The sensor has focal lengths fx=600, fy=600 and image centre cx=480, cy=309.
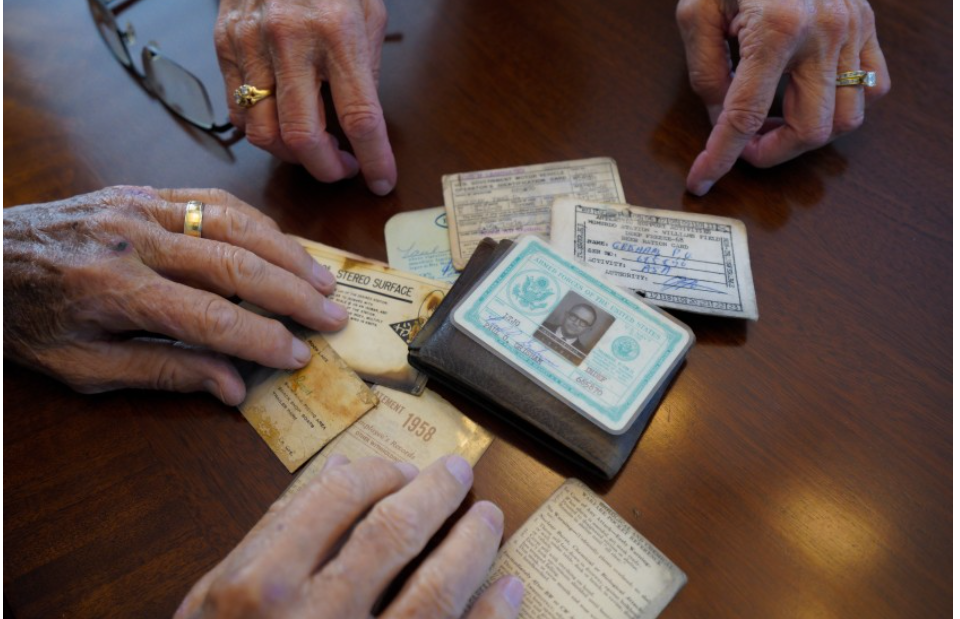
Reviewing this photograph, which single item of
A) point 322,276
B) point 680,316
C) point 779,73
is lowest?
point 680,316

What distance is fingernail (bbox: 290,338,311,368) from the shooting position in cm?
75

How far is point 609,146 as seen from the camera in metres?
0.95

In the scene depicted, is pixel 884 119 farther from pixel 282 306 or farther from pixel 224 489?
pixel 224 489

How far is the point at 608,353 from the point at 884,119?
648 mm

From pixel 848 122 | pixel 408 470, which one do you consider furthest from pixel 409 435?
pixel 848 122

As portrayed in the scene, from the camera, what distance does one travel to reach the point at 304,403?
75 cm

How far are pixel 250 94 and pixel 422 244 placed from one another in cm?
33

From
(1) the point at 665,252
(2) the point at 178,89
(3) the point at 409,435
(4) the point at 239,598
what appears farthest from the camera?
(2) the point at 178,89

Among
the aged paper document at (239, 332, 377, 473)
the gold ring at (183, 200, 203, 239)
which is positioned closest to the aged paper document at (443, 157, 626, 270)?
the aged paper document at (239, 332, 377, 473)

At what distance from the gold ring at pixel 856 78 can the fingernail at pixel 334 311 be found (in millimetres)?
783

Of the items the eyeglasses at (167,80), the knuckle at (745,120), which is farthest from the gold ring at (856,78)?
the eyeglasses at (167,80)

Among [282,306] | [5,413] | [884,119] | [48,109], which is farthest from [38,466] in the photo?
[884,119]

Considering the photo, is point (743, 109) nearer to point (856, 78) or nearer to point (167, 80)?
point (856, 78)

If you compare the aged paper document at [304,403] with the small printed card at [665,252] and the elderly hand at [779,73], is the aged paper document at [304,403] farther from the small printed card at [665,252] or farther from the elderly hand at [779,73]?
the elderly hand at [779,73]
